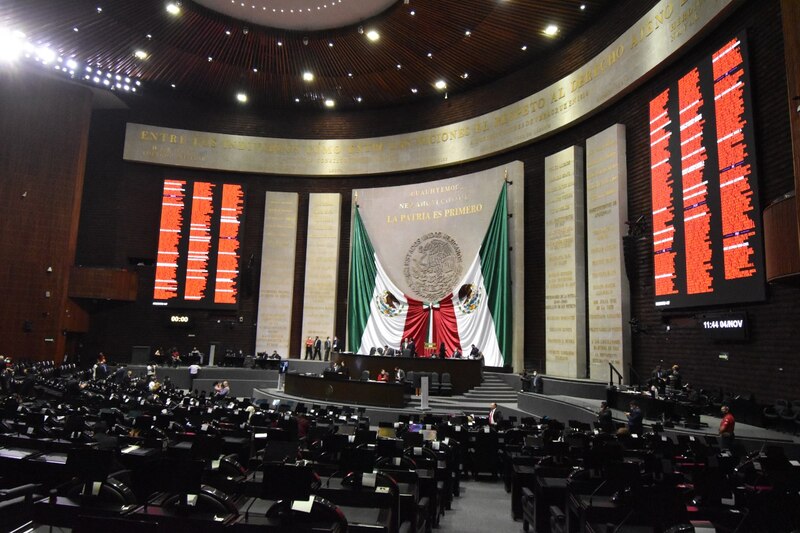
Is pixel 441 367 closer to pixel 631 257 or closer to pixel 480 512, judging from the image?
pixel 631 257

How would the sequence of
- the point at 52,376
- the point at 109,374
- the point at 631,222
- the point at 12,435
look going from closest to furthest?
the point at 12,435 < the point at 631,222 < the point at 52,376 < the point at 109,374

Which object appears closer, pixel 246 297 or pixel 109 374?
pixel 109 374

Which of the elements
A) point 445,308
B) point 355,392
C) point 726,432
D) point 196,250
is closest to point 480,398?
point 355,392

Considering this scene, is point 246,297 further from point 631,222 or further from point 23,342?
point 631,222

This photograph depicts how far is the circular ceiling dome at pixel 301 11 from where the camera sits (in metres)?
18.2

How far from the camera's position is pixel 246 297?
2412 cm

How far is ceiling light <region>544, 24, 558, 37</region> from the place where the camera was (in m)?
→ 17.6

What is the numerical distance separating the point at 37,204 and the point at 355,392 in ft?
53.3

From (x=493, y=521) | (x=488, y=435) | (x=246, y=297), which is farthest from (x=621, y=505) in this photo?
(x=246, y=297)

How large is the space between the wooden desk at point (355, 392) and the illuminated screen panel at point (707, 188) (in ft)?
24.5

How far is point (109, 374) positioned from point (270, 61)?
13.9 m

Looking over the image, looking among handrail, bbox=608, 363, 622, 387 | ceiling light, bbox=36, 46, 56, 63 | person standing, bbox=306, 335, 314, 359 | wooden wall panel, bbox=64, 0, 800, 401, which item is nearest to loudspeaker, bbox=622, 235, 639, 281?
wooden wall panel, bbox=64, 0, 800, 401

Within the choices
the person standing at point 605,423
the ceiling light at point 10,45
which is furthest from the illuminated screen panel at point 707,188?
the ceiling light at point 10,45

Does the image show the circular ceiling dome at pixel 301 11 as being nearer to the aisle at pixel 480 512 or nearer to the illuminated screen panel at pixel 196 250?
the illuminated screen panel at pixel 196 250
